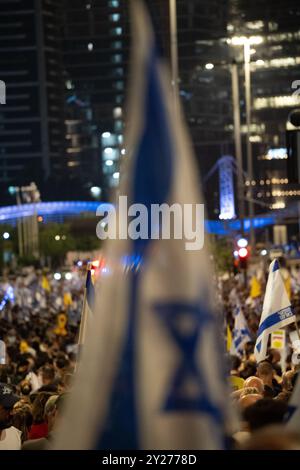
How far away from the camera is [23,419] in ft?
31.8

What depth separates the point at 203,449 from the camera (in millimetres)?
4234

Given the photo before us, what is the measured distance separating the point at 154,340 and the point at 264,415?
1006 millimetres

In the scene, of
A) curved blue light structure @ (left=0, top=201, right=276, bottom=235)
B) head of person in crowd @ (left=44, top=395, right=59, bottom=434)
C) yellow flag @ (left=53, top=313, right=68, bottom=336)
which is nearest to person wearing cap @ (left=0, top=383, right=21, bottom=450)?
A: head of person in crowd @ (left=44, top=395, right=59, bottom=434)

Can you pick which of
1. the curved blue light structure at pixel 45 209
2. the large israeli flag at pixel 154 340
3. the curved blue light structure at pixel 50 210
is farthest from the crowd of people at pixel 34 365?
the curved blue light structure at pixel 45 209

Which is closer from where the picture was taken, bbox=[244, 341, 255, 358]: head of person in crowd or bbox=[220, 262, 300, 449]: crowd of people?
bbox=[220, 262, 300, 449]: crowd of people

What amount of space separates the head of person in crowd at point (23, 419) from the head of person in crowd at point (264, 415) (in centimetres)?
429

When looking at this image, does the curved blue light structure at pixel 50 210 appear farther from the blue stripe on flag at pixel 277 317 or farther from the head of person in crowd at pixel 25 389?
the blue stripe on flag at pixel 277 317

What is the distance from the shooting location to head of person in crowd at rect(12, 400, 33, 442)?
952cm

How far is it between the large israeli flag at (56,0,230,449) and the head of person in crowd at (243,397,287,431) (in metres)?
0.81

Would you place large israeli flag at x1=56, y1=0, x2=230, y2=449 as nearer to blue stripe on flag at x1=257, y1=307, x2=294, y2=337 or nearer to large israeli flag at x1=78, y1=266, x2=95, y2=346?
large israeli flag at x1=78, y1=266, x2=95, y2=346

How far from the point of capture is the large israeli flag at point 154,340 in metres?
4.18
